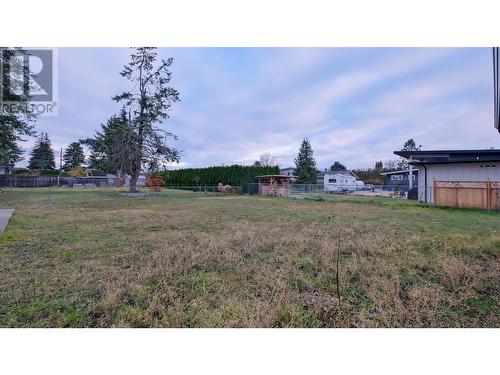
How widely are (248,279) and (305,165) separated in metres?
37.2

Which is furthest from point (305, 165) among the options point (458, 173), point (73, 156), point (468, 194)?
point (73, 156)

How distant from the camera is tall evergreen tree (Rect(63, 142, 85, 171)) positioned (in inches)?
2031

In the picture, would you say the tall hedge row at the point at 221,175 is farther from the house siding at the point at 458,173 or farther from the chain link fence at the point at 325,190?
the house siding at the point at 458,173

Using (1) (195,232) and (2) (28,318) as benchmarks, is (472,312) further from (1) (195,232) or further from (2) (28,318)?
(1) (195,232)

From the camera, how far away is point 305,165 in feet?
128

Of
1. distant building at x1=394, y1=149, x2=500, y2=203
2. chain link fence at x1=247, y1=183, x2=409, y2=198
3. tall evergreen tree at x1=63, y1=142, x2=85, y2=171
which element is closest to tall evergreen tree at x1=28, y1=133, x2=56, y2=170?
tall evergreen tree at x1=63, y1=142, x2=85, y2=171

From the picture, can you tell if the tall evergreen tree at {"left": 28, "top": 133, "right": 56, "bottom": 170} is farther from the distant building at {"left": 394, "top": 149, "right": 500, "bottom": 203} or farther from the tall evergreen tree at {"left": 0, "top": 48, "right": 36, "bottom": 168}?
the distant building at {"left": 394, "top": 149, "right": 500, "bottom": 203}

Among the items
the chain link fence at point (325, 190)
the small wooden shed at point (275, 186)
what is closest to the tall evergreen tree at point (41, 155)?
the chain link fence at point (325, 190)

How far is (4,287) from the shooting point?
2.84 m

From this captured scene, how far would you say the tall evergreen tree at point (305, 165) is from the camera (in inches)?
1507

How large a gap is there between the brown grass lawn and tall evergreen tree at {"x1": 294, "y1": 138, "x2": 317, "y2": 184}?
33017 mm

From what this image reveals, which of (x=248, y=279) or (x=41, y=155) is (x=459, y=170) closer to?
(x=248, y=279)

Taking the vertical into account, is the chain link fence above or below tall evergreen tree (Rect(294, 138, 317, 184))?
below
